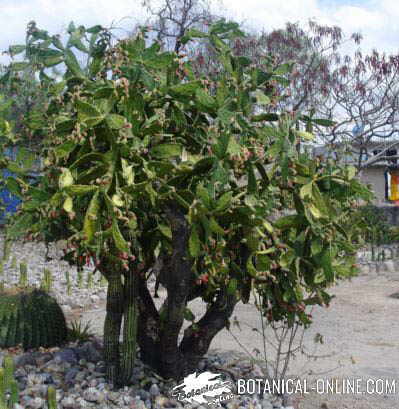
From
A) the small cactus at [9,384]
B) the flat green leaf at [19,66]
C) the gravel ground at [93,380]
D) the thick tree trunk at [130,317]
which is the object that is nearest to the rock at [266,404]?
the gravel ground at [93,380]

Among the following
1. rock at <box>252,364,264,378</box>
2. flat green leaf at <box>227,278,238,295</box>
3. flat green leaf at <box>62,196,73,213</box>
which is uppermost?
flat green leaf at <box>62,196,73,213</box>

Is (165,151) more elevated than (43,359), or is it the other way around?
(165,151)

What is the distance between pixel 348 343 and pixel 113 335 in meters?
3.41

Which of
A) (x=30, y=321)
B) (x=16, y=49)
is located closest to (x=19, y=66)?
(x=16, y=49)

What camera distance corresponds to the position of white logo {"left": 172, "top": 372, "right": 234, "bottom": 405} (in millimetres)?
4176

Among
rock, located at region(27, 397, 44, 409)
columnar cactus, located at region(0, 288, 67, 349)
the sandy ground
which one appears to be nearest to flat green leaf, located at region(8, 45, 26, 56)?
rock, located at region(27, 397, 44, 409)

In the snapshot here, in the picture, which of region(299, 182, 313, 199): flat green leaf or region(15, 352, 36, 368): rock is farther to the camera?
region(15, 352, 36, 368): rock

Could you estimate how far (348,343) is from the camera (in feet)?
22.3

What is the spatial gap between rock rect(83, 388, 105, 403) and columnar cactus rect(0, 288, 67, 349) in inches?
62.7

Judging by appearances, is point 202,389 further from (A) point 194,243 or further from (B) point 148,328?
(A) point 194,243

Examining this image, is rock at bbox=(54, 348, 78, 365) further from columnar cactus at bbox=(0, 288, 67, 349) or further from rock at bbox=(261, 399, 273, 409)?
rock at bbox=(261, 399, 273, 409)

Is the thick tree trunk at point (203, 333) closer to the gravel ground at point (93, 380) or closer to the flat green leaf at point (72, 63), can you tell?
the gravel ground at point (93, 380)

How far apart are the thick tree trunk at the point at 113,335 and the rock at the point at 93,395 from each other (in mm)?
158

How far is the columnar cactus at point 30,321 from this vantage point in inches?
220
